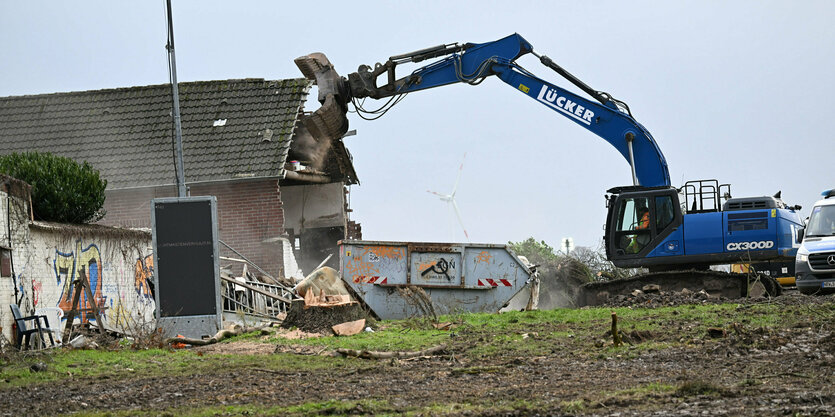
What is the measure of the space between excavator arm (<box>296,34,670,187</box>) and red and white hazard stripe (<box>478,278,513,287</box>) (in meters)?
3.56

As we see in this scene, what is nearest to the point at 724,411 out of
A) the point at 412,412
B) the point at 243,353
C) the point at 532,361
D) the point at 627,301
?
the point at 412,412

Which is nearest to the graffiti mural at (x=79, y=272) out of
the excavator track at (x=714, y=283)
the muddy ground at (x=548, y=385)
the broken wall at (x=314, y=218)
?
the muddy ground at (x=548, y=385)

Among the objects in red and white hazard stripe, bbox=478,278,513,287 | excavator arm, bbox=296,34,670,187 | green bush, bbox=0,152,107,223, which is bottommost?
red and white hazard stripe, bbox=478,278,513,287

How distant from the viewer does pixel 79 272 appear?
17.5m

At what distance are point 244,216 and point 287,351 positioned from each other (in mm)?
13969

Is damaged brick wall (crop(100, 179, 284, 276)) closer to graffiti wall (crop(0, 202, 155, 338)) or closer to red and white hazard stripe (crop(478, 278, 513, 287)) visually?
graffiti wall (crop(0, 202, 155, 338))

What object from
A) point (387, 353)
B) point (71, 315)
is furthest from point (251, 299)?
point (387, 353)

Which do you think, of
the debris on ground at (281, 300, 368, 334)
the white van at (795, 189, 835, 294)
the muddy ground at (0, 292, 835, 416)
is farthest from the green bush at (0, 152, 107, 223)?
the white van at (795, 189, 835, 294)

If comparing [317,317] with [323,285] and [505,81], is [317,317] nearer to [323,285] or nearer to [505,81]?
[323,285]

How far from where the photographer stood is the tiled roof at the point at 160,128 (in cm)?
2875

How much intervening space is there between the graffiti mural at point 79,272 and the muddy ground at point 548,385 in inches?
264

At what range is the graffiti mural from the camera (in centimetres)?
1777

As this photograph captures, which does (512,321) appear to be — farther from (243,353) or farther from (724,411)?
(724,411)

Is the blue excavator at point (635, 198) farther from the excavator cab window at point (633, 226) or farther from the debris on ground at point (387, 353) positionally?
the debris on ground at point (387, 353)
